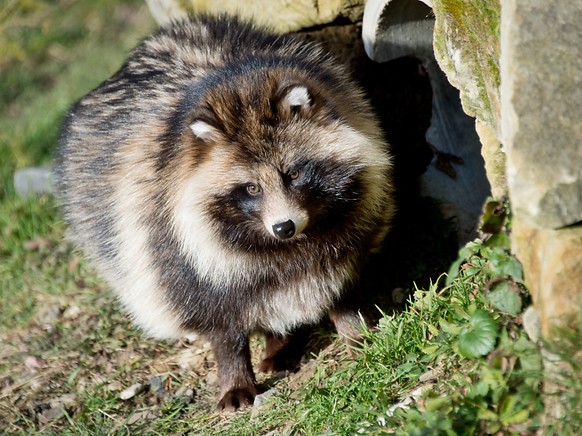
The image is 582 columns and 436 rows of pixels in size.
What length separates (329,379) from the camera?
12.2 feet

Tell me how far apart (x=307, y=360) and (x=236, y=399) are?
1.70ft

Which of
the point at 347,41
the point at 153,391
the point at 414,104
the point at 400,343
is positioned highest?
the point at 347,41

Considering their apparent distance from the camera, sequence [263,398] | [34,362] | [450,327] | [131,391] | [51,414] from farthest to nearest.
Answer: [34,362] < [131,391] < [51,414] < [263,398] < [450,327]

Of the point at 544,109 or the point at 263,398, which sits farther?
the point at 263,398

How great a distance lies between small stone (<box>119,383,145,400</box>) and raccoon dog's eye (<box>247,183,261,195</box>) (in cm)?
155

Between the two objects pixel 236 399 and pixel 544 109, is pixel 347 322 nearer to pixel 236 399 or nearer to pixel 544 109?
pixel 236 399

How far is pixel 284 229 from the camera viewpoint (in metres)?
3.38

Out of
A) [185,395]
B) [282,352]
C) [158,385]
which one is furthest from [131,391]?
[282,352]

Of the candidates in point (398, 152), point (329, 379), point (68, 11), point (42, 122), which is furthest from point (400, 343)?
point (68, 11)

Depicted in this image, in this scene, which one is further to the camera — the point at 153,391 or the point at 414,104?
the point at 414,104

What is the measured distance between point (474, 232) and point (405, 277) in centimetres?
58

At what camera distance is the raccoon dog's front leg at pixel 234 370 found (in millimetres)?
3945

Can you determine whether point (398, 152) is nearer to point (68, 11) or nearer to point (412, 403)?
point (412, 403)

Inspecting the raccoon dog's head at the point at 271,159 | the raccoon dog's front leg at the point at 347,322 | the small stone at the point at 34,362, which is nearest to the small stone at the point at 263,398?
the raccoon dog's front leg at the point at 347,322
